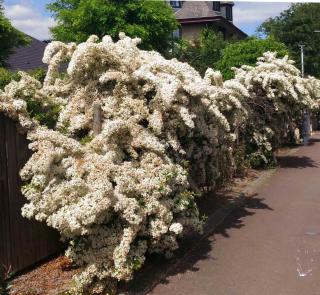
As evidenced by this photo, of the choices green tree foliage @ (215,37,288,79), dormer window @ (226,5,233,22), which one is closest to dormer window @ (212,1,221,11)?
dormer window @ (226,5,233,22)

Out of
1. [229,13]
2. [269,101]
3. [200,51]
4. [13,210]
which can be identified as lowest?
[13,210]

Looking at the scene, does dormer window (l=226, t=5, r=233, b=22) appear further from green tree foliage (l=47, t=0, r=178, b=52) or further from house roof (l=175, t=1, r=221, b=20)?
green tree foliage (l=47, t=0, r=178, b=52)

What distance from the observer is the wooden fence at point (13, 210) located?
5988 millimetres

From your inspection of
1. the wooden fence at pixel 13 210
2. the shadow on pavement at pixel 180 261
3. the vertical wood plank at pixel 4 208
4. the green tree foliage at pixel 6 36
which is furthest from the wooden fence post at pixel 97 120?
the green tree foliage at pixel 6 36

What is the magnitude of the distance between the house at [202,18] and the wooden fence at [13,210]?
3238 centimetres

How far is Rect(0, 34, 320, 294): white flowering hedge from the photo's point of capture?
578cm

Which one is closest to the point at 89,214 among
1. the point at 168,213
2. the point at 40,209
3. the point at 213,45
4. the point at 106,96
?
the point at 40,209

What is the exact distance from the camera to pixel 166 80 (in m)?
7.48

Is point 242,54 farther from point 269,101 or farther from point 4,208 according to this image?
point 4,208

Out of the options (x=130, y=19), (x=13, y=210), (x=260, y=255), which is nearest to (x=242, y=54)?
(x=130, y=19)

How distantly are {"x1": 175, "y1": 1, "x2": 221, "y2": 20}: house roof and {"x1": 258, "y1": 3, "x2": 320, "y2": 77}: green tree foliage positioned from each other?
958 centimetres

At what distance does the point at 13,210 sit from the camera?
6152mm

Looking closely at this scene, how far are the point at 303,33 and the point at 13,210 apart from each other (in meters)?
44.8

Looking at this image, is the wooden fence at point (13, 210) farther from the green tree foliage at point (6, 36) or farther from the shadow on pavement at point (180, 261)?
the green tree foliage at point (6, 36)
